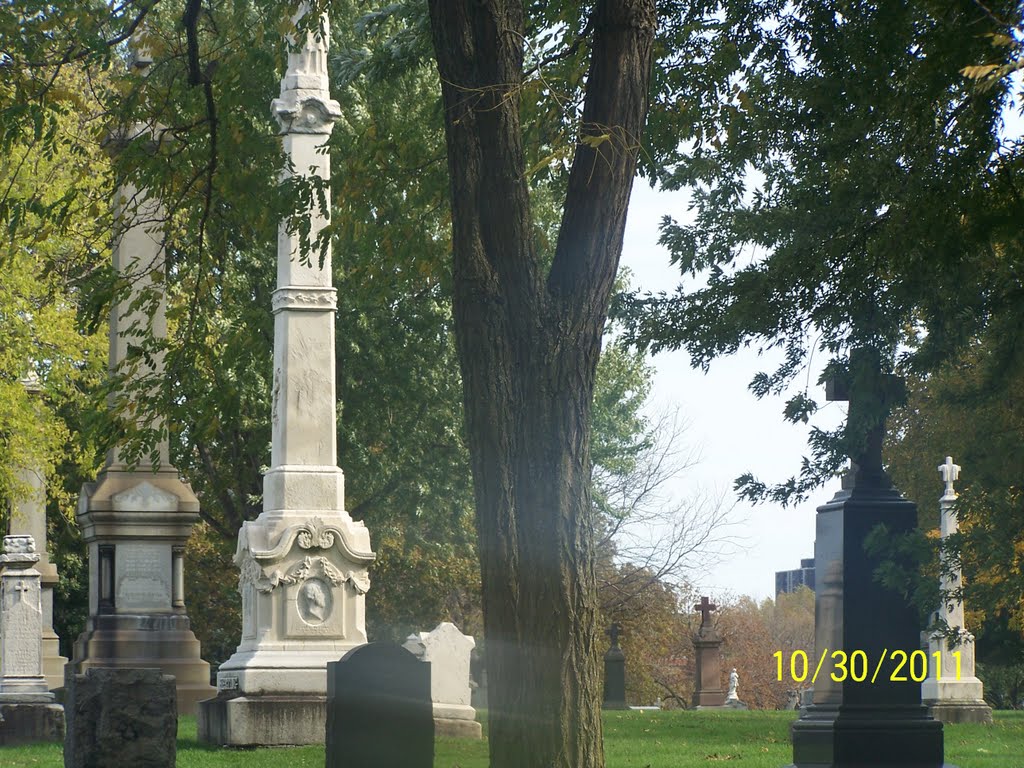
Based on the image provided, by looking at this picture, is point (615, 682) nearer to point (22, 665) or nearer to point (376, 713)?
point (22, 665)

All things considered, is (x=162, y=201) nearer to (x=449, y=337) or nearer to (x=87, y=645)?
(x=87, y=645)

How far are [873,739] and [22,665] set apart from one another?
10.5 m

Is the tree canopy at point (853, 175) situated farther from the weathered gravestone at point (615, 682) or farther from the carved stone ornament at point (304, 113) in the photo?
the weathered gravestone at point (615, 682)

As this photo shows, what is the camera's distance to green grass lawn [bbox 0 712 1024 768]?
14.0 meters

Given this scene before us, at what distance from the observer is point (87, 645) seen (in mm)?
19812

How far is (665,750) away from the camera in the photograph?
51.4 feet

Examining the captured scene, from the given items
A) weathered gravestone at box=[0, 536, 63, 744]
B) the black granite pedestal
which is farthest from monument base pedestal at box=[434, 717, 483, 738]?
the black granite pedestal

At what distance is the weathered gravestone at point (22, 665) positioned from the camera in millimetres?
17516

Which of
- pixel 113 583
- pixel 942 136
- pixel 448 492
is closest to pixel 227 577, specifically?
pixel 448 492

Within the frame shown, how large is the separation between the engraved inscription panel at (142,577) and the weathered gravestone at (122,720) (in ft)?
35.4

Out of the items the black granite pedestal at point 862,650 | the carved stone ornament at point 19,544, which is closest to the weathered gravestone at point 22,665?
the carved stone ornament at point 19,544

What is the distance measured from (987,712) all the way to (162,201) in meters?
18.0

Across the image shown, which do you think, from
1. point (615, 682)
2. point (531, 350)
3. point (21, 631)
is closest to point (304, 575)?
point (21, 631)

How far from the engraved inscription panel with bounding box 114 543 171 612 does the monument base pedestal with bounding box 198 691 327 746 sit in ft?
14.9
